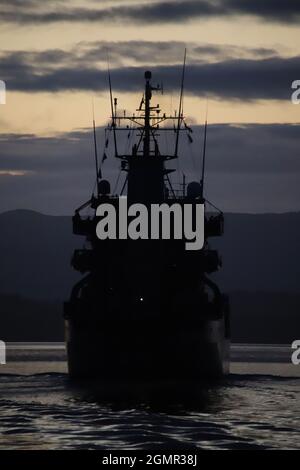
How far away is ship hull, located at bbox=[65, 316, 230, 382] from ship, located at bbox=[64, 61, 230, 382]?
0.06 m

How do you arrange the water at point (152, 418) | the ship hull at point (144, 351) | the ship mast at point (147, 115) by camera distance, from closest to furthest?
the water at point (152, 418) < the ship hull at point (144, 351) < the ship mast at point (147, 115)

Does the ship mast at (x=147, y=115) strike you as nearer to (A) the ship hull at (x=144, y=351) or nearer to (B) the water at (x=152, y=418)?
(A) the ship hull at (x=144, y=351)

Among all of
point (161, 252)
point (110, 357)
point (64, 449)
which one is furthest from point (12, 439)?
point (161, 252)

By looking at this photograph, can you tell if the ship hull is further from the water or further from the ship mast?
the ship mast

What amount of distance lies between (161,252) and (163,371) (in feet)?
27.0

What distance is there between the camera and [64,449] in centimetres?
4934

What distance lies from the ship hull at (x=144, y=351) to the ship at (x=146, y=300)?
57mm

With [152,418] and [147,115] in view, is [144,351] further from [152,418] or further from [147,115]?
[147,115]

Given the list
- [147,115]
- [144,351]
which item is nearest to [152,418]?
[144,351]

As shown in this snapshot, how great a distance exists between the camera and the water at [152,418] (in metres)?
51.8

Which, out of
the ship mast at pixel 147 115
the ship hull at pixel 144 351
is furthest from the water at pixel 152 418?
the ship mast at pixel 147 115

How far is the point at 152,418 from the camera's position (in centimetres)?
5916
